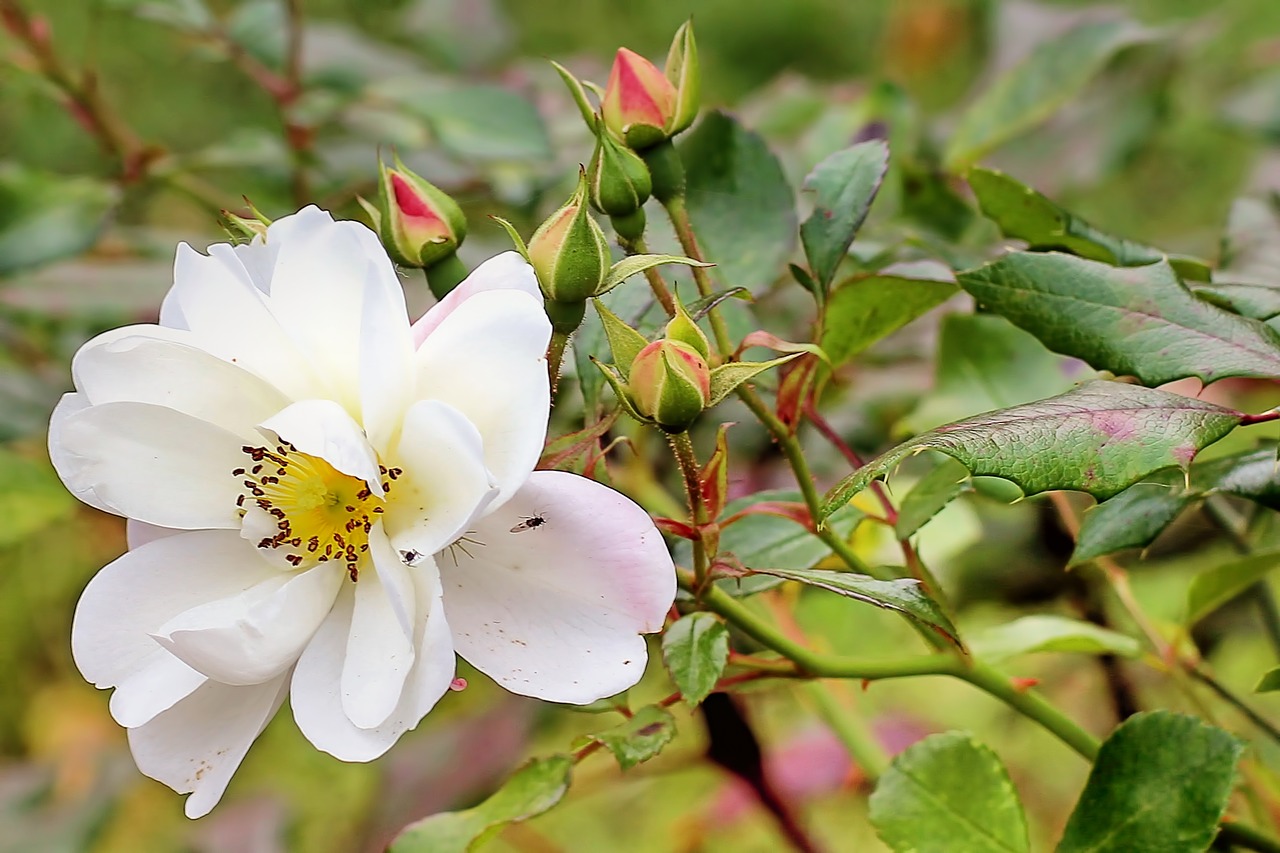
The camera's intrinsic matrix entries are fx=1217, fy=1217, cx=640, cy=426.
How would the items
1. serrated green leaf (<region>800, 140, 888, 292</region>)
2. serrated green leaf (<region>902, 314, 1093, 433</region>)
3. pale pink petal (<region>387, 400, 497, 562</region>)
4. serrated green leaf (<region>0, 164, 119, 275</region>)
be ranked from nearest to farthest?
pale pink petal (<region>387, 400, 497, 562</region>), serrated green leaf (<region>800, 140, 888, 292</region>), serrated green leaf (<region>902, 314, 1093, 433</region>), serrated green leaf (<region>0, 164, 119, 275</region>)

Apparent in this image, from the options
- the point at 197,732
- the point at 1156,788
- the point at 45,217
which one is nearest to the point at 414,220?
the point at 197,732

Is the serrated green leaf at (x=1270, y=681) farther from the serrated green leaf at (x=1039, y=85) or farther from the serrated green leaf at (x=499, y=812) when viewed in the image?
the serrated green leaf at (x=1039, y=85)

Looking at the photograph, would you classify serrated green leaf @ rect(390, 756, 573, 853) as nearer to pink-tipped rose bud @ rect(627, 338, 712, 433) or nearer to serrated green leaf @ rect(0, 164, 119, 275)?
pink-tipped rose bud @ rect(627, 338, 712, 433)

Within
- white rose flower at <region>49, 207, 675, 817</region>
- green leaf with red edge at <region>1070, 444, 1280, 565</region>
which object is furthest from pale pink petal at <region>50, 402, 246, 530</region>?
green leaf with red edge at <region>1070, 444, 1280, 565</region>

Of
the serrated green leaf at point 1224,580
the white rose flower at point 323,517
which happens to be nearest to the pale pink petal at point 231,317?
the white rose flower at point 323,517

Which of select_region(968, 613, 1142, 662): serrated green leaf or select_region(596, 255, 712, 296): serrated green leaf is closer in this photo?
select_region(596, 255, 712, 296): serrated green leaf

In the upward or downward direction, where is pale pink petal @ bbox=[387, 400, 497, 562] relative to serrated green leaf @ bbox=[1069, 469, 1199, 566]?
upward

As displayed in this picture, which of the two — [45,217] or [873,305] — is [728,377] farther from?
[45,217]
